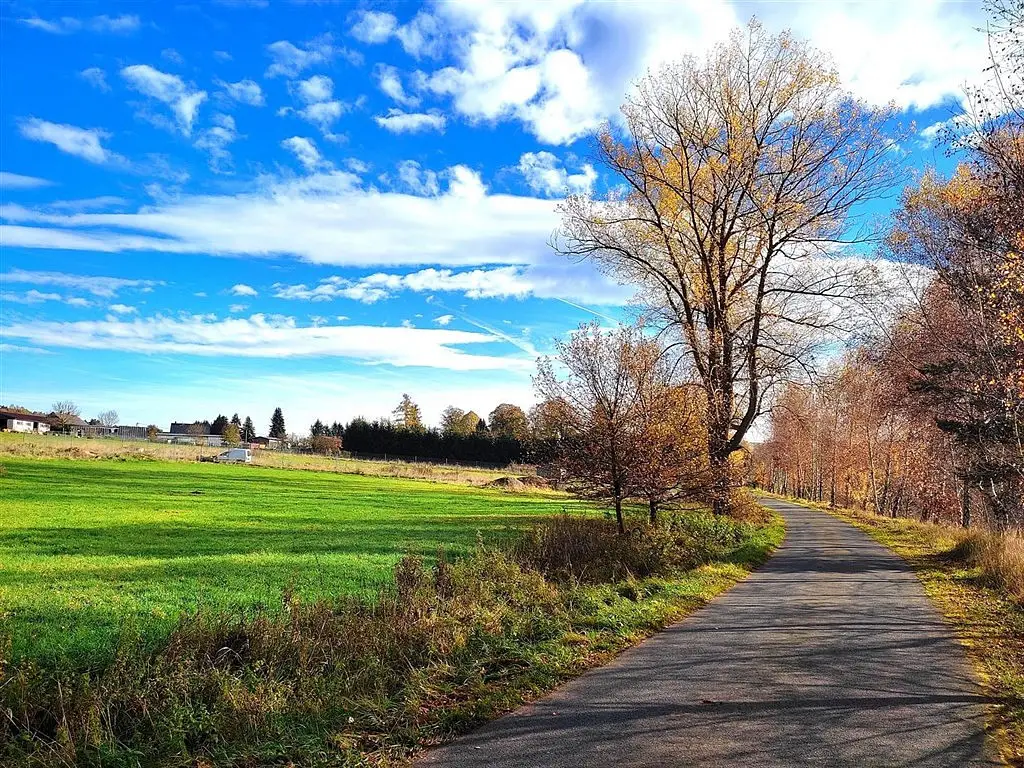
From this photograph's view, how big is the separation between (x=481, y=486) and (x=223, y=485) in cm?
2434

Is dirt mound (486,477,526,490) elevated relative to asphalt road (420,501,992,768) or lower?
lower

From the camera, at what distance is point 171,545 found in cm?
1711

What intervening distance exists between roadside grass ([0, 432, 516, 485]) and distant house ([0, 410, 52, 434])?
53.0 m

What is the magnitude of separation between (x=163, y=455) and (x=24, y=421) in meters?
74.1

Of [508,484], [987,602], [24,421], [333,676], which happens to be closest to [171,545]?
[333,676]

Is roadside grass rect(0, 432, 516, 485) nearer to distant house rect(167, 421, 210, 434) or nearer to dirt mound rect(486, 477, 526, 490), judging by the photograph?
dirt mound rect(486, 477, 526, 490)

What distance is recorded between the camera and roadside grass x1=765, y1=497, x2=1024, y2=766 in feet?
19.7

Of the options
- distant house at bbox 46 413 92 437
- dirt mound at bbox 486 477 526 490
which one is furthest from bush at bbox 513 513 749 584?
distant house at bbox 46 413 92 437

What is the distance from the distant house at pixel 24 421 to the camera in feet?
358

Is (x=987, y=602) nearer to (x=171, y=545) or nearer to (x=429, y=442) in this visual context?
(x=171, y=545)

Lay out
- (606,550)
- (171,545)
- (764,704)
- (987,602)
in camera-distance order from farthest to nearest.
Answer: (171,545), (606,550), (987,602), (764,704)

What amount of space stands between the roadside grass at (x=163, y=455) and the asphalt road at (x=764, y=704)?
45.1 meters

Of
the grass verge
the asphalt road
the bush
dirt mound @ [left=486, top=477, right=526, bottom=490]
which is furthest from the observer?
dirt mound @ [left=486, top=477, right=526, bottom=490]

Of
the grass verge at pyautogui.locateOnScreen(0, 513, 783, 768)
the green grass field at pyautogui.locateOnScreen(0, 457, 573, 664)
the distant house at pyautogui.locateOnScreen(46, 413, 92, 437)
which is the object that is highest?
the distant house at pyautogui.locateOnScreen(46, 413, 92, 437)
